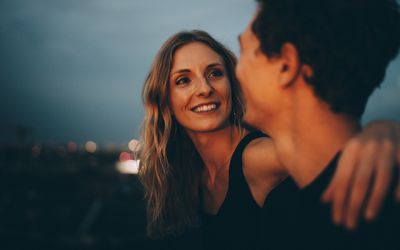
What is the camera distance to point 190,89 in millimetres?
3725

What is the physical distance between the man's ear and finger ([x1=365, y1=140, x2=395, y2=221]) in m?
0.60

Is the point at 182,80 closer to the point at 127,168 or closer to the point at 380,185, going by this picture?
the point at 380,185

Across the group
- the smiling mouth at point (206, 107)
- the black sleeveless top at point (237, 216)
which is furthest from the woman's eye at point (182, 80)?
the black sleeveless top at point (237, 216)

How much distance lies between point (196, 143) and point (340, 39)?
254 cm

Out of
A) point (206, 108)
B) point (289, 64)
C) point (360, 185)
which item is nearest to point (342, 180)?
point (360, 185)

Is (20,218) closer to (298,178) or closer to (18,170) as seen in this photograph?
(298,178)

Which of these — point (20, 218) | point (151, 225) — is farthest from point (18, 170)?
point (151, 225)

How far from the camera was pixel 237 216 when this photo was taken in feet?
10.2

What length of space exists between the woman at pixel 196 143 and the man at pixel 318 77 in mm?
1274

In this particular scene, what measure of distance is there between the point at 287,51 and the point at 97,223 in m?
19.6

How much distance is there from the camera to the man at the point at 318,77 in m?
1.58

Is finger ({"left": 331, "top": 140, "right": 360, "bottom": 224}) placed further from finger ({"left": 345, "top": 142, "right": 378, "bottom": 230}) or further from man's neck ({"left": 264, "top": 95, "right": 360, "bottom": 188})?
man's neck ({"left": 264, "top": 95, "right": 360, "bottom": 188})

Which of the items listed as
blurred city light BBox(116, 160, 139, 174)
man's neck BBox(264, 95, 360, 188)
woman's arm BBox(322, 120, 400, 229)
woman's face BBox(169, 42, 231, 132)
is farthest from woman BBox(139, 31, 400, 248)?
blurred city light BBox(116, 160, 139, 174)

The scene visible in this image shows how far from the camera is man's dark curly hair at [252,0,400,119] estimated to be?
158 cm
